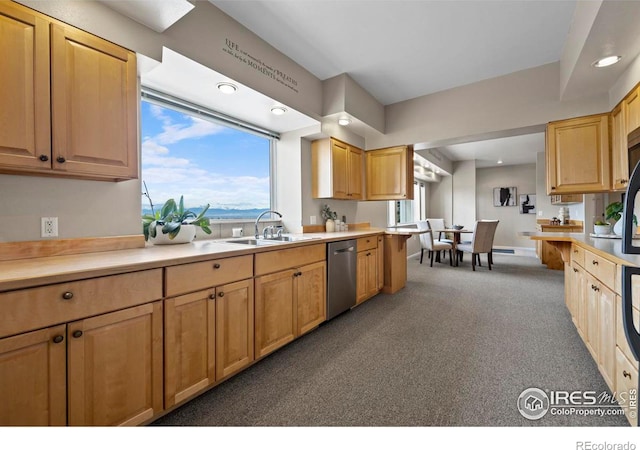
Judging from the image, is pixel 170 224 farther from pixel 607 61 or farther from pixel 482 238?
pixel 482 238

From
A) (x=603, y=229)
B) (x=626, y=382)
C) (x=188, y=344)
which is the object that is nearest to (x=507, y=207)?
(x=603, y=229)

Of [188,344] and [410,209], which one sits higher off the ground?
[410,209]

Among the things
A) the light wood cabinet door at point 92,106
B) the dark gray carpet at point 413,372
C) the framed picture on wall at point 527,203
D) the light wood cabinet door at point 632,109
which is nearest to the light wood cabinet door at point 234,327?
the dark gray carpet at point 413,372

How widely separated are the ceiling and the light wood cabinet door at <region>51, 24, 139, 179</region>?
13.0 inches

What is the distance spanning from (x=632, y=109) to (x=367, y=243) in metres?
2.55

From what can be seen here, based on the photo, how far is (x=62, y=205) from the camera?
65.7 inches

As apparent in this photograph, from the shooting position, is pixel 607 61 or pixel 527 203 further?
pixel 527 203

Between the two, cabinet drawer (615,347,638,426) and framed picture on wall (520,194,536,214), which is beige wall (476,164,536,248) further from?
cabinet drawer (615,347,638,426)

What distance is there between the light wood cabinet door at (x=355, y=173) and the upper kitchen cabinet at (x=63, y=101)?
267 centimetres

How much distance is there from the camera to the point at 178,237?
2.16 meters

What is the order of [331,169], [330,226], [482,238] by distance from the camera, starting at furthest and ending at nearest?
[482,238], [330,226], [331,169]

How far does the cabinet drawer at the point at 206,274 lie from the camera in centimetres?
153

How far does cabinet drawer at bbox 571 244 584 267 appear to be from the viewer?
7.50ft

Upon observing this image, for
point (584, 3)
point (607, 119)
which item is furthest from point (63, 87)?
point (607, 119)
